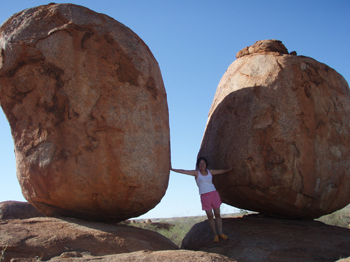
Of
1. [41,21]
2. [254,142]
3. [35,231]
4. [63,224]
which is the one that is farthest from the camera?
[254,142]

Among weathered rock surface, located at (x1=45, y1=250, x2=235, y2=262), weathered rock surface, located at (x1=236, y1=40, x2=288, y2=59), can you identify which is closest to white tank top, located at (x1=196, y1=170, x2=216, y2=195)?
weathered rock surface, located at (x1=45, y1=250, x2=235, y2=262)

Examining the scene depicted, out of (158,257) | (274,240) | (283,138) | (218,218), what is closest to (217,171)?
(218,218)

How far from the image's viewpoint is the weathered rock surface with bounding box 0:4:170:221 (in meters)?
4.12

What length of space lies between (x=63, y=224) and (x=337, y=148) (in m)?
3.86

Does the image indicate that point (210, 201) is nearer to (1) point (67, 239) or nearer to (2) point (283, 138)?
(2) point (283, 138)

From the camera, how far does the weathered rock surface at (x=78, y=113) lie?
412 cm

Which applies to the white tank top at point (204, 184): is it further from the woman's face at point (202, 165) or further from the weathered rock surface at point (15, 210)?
the weathered rock surface at point (15, 210)

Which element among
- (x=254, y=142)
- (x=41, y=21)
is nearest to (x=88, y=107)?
(x=41, y=21)

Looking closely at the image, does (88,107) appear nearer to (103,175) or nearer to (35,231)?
(103,175)

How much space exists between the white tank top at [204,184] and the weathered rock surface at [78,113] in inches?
25.6

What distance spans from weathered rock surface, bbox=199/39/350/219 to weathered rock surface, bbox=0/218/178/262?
5.08 feet

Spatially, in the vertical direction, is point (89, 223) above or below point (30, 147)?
below

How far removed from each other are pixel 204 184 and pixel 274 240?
108cm

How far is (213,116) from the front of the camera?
6.04 m
